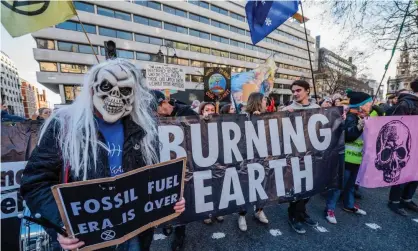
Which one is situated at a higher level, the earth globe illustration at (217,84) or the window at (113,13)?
the window at (113,13)

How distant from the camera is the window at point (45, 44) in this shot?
76.1ft

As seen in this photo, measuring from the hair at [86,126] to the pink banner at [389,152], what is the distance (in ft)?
10.8

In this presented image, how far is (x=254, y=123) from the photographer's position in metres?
2.83

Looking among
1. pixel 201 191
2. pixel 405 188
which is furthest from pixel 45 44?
pixel 405 188

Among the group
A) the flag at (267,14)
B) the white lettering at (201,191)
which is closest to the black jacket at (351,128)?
the flag at (267,14)

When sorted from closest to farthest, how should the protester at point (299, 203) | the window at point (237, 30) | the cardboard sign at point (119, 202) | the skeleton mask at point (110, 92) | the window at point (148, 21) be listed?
1. the cardboard sign at point (119, 202)
2. the skeleton mask at point (110, 92)
3. the protester at point (299, 203)
4. the window at point (148, 21)
5. the window at point (237, 30)

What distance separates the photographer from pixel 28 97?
10281 cm

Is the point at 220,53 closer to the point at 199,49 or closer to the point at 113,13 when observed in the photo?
the point at 199,49

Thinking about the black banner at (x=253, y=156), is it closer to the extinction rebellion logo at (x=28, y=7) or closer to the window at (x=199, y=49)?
the extinction rebellion logo at (x=28, y=7)

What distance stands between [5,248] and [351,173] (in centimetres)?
477

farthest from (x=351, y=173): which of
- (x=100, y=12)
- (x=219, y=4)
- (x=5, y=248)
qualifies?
(x=219, y=4)

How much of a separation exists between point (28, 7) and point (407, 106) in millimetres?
5520

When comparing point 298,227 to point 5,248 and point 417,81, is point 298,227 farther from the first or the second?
point 5,248

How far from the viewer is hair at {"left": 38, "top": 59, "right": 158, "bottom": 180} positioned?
125cm
